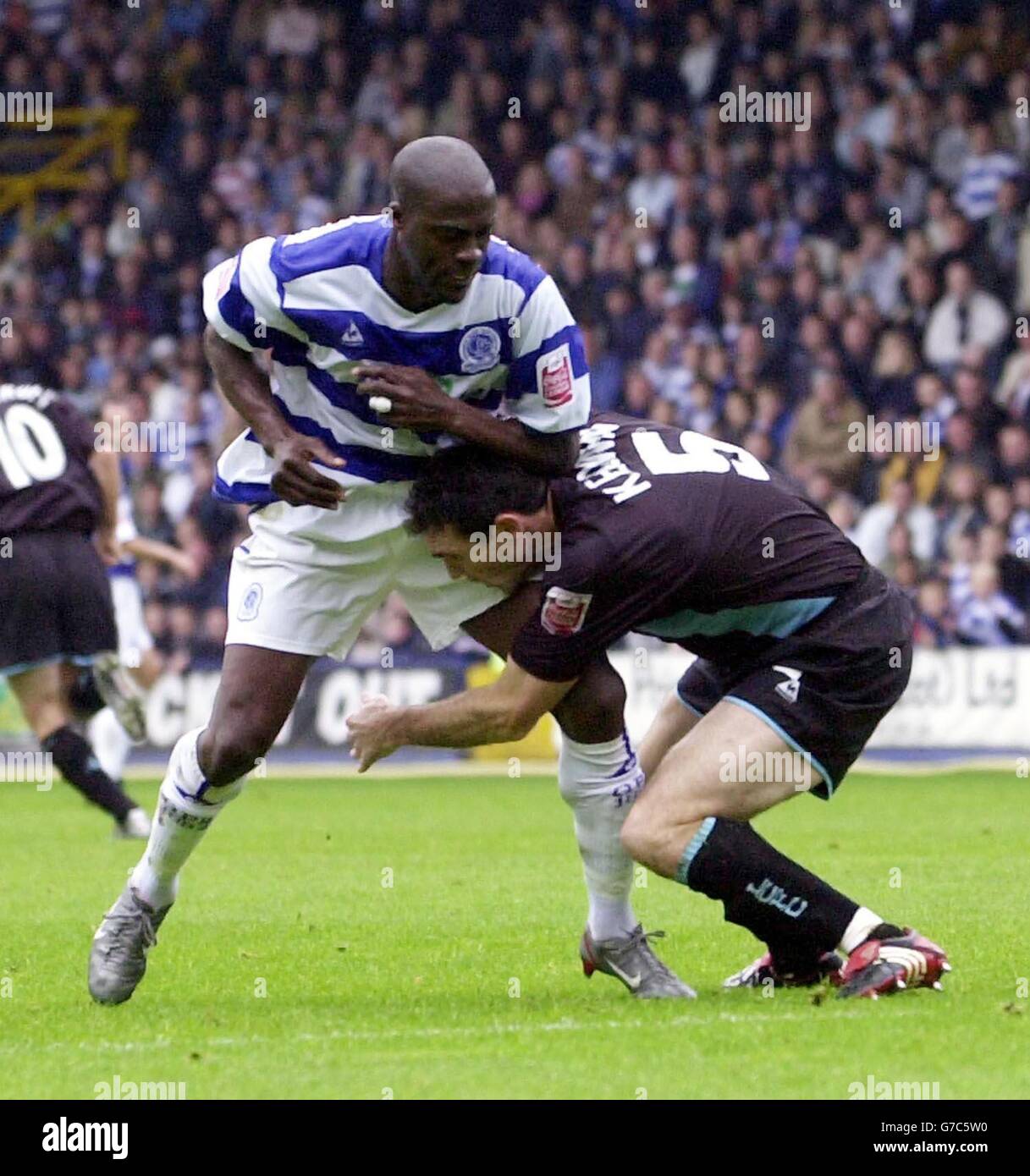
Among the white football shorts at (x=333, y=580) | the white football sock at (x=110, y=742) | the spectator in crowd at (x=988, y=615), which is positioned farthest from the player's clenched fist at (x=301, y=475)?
the spectator in crowd at (x=988, y=615)

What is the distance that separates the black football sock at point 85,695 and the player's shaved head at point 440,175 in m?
6.31

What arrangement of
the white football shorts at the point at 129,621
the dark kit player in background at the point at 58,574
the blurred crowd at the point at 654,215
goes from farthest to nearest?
the blurred crowd at the point at 654,215, the white football shorts at the point at 129,621, the dark kit player in background at the point at 58,574

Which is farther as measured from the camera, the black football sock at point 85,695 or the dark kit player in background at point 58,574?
the black football sock at point 85,695

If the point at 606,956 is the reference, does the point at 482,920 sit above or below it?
below

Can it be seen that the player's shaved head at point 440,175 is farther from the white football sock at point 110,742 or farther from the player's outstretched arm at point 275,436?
the white football sock at point 110,742

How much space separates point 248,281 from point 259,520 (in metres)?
0.75

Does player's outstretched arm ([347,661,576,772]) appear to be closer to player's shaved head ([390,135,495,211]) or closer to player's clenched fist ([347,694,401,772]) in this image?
player's clenched fist ([347,694,401,772])

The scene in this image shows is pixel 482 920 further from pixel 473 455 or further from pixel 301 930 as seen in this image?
pixel 473 455

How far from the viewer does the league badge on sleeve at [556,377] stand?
6.03 m

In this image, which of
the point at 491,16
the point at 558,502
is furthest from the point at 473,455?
the point at 491,16

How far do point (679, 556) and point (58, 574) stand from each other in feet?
21.2

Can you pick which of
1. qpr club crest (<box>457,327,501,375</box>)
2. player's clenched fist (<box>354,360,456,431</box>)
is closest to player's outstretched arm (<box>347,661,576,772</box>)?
player's clenched fist (<box>354,360,456,431</box>)

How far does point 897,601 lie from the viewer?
243 inches

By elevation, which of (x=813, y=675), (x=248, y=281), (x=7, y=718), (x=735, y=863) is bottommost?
(x=7, y=718)
